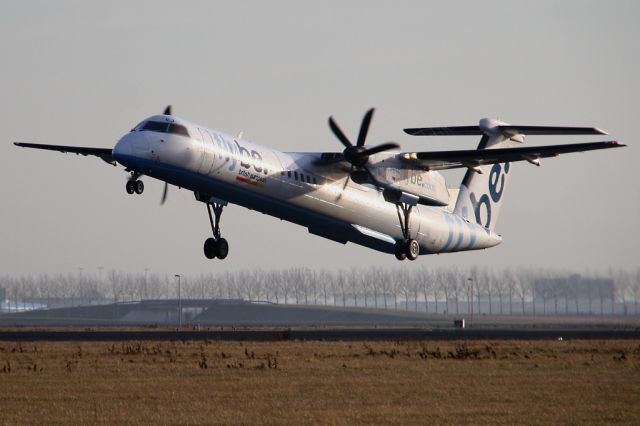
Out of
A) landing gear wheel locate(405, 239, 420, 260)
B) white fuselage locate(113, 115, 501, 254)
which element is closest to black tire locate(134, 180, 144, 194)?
white fuselage locate(113, 115, 501, 254)

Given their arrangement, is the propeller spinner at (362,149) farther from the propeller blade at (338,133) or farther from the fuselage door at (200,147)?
the fuselage door at (200,147)

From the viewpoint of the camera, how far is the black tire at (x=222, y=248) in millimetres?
42594

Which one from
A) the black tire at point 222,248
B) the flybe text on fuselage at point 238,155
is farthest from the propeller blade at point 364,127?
the black tire at point 222,248

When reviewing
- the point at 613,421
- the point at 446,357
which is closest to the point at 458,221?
the point at 446,357

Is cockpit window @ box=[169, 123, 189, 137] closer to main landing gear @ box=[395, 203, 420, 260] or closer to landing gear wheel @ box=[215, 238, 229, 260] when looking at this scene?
landing gear wheel @ box=[215, 238, 229, 260]

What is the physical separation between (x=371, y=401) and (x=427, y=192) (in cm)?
1796

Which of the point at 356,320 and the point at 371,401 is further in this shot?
the point at 356,320

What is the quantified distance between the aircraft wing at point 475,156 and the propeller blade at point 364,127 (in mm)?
2290

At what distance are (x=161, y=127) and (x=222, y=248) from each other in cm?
806

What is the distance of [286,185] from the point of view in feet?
133

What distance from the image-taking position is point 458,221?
50500mm

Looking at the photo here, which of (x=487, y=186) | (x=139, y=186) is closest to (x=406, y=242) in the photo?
(x=487, y=186)

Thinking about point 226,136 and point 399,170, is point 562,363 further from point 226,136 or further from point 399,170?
point 226,136

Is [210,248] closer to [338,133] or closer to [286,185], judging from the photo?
[286,185]
